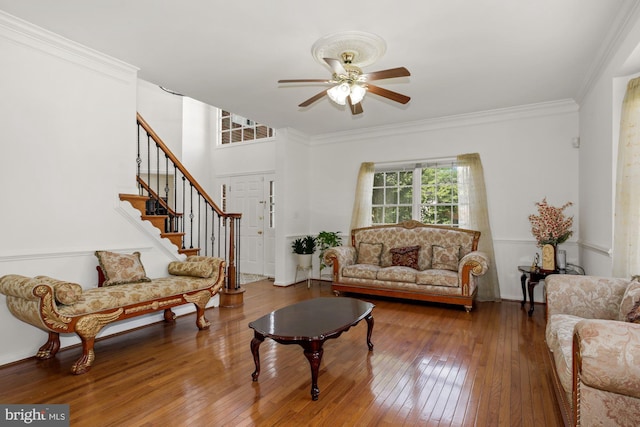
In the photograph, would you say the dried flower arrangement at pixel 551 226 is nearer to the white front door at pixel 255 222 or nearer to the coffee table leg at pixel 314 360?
the coffee table leg at pixel 314 360

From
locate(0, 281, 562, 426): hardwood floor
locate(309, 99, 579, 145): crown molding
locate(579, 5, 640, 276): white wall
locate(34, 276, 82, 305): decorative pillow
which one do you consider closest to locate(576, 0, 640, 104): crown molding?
locate(579, 5, 640, 276): white wall

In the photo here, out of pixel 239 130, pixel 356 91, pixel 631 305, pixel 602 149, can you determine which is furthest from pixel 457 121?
pixel 239 130

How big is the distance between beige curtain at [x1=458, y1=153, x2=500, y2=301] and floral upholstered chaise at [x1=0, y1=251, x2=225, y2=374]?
3766mm

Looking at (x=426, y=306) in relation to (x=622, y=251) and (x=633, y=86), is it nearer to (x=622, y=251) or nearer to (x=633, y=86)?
(x=622, y=251)

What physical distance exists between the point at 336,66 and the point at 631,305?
264cm

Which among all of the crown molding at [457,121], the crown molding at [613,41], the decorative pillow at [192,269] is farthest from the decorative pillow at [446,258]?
the decorative pillow at [192,269]

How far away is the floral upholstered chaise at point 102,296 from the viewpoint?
8.65 feet

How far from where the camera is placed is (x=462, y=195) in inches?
217

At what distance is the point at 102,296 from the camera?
2938 millimetres

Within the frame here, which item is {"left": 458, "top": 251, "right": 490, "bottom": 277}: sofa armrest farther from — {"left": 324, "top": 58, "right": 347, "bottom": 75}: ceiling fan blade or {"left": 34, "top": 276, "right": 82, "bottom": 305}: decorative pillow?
{"left": 34, "top": 276, "right": 82, "bottom": 305}: decorative pillow

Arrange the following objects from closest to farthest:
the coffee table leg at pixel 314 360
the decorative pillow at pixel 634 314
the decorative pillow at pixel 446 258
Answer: the decorative pillow at pixel 634 314 → the coffee table leg at pixel 314 360 → the decorative pillow at pixel 446 258

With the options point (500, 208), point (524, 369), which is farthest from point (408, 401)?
point (500, 208)

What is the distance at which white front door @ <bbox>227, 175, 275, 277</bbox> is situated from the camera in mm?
7192

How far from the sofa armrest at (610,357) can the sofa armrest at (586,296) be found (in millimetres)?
1274
